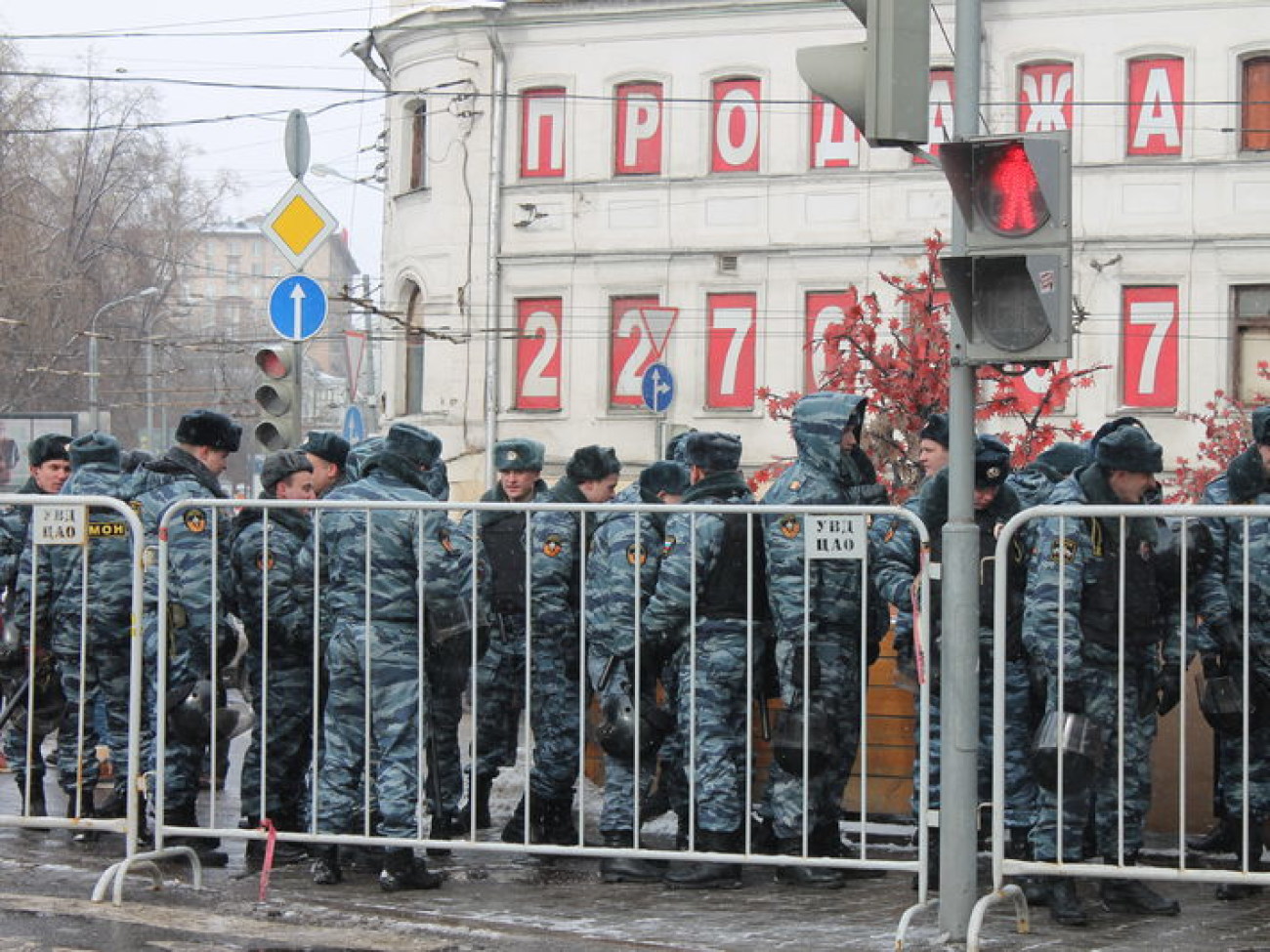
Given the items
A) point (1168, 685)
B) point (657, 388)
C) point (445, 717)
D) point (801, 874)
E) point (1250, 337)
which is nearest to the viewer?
point (1168, 685)

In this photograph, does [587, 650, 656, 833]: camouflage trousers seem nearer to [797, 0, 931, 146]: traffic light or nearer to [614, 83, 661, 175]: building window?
[797, 0, 931, 146]: traffic light

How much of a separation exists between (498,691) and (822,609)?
203 centimetres

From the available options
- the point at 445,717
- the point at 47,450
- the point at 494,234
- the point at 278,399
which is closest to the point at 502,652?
the point at 445,717

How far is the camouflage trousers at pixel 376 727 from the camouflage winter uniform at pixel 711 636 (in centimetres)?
100

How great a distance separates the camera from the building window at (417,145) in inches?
1280

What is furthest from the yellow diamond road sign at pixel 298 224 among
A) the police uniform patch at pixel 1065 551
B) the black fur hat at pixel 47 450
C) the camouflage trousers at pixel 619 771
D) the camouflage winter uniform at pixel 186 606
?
the police uniform patch at pixel 1065 551

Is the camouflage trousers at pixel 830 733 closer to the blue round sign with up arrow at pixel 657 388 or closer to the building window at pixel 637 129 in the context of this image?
the blue round sign with up arrow at pixel 657 388

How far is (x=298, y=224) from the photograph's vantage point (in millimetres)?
14664

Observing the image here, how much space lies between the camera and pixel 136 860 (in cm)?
775

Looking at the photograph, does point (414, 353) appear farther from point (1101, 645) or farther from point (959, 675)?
point (959, 675)

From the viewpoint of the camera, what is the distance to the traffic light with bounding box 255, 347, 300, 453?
13.8 m

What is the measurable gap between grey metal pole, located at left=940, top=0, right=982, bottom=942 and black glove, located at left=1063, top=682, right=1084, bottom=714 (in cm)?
58

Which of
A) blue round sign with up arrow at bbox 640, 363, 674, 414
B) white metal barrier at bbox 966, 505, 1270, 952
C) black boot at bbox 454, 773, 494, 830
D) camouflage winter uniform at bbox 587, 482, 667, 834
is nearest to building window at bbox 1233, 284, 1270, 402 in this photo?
blue round sign with up arrow at bbox 640, 363, 674, 414

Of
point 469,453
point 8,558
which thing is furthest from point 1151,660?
point 469,453
